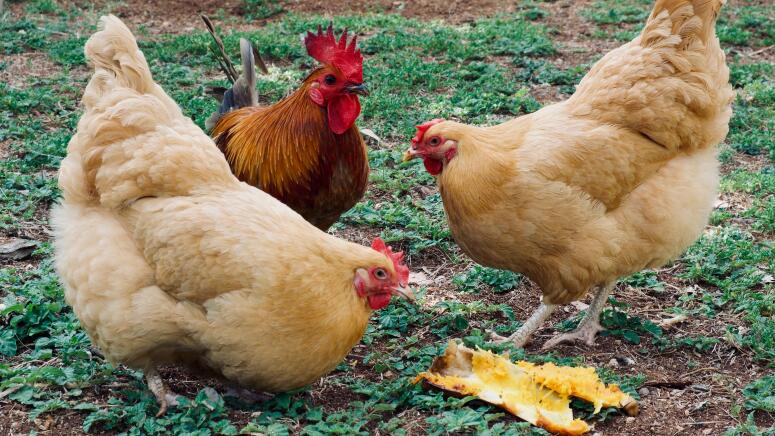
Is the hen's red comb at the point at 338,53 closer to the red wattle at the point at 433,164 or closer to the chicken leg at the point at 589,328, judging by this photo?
the red wattle at the point at 433,164

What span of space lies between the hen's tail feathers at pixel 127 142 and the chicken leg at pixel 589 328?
88.3 inches

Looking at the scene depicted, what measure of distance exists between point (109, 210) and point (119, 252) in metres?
0.30

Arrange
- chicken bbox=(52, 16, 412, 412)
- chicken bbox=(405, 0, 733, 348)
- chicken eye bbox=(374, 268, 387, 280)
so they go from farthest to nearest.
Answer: chicken bbox=(405, 0, 733, 348), chicken eye bbox=(374, 268, 387, 280), chicken bbox=(52, 16, 412, 412)

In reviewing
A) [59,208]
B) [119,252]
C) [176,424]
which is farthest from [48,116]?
[176,424]

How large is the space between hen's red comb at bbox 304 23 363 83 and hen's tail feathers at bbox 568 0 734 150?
1357 millimetres

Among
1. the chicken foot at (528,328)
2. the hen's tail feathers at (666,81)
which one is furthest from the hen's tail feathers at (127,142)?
the hen's tail feathers at (666,81)

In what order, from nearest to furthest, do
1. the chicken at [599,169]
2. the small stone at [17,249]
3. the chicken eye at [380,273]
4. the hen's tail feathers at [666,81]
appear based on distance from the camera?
the chicken eye at [380,273]
the chicken at [599,169]
the hen's tail feathers at [666,81]
the small stone at [17,249]

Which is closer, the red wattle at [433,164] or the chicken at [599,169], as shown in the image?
the chicken at [599,169]

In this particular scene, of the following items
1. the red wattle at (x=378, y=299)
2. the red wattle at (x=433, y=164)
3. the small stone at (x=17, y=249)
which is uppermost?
the red wattle at (x=433, y=164)

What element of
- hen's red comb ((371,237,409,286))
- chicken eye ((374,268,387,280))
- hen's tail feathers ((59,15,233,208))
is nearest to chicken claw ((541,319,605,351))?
hen's red comb ((371,237,409,286))

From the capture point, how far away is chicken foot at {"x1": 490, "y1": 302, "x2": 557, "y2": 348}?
16.4 ft

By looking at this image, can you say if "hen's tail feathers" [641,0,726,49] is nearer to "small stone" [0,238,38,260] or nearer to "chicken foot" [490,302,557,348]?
"chicken foot" [490,302,557,348]

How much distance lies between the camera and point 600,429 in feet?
13.4

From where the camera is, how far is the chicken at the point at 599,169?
4.70 m
